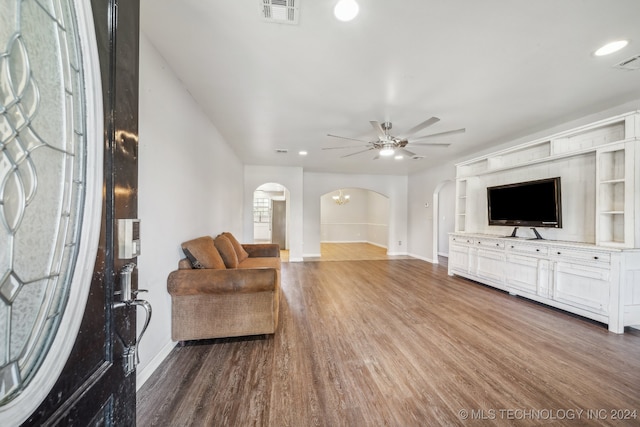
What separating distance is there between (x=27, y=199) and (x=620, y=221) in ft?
16.0

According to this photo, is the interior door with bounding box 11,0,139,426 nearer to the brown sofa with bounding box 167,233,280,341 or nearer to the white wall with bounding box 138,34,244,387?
the white wall with bounding box 138,34,244,387

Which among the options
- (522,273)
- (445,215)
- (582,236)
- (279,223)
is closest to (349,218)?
(279,223)

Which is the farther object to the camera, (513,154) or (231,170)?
(231,170)

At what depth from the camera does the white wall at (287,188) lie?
646 cm

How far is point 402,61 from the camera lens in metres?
2.13

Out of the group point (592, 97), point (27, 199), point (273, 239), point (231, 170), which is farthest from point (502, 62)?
point (273, 239)

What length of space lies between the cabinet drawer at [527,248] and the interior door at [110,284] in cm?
454

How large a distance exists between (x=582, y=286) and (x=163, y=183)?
473 centimetres

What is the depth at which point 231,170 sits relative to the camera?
4.83 meters

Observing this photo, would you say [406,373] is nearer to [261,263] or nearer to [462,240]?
[261,263]

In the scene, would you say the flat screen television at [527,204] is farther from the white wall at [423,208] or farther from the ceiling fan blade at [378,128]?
the ceiling fan blade at [378,128]

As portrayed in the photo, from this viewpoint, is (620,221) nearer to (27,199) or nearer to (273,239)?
(27,199)

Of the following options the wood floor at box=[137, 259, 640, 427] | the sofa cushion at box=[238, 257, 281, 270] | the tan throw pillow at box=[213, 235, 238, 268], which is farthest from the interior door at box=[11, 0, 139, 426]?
the sofa cushion at box=[238, 257, 281, 270]

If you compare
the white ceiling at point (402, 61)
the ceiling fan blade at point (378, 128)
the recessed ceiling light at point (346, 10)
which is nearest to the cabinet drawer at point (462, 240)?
the white ceiling at point (402, 61)
